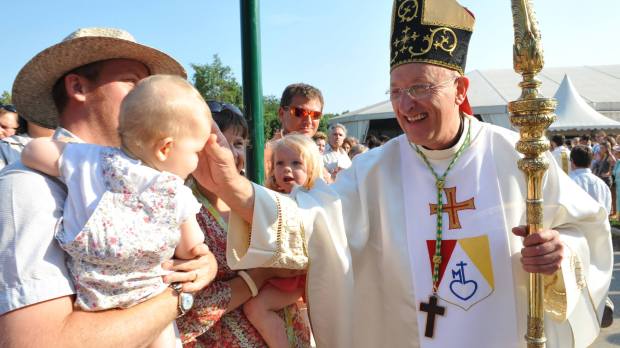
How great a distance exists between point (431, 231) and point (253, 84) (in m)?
1.23

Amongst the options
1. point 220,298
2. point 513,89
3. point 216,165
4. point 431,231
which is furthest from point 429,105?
point 513,89

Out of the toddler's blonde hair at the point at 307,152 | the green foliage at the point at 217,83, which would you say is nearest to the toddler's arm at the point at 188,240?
the toddler's blonde hair at the point at 307,152

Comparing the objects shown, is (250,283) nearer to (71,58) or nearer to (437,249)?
(437,249)

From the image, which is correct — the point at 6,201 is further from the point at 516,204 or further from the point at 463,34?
the point at 463,34

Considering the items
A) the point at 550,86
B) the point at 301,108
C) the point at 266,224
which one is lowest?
the point at 266,224

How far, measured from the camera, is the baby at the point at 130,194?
1.37 metres

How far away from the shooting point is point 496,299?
2.34 metres

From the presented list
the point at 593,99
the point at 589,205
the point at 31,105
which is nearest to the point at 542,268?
the point at 589,205

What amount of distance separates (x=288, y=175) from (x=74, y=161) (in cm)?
148

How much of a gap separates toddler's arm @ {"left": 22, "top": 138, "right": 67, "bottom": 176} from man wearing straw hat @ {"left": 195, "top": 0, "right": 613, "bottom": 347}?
77cm

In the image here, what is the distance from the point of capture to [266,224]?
214 centimetres

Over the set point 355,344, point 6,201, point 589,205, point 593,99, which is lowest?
point 355,344

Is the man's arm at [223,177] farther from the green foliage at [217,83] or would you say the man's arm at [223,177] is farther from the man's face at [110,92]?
the green foliage at [217,83]

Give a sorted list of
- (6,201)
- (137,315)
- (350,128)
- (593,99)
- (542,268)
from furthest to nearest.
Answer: (350,128) < (593,99) < (542,268) < (137,315) < (6,201)
